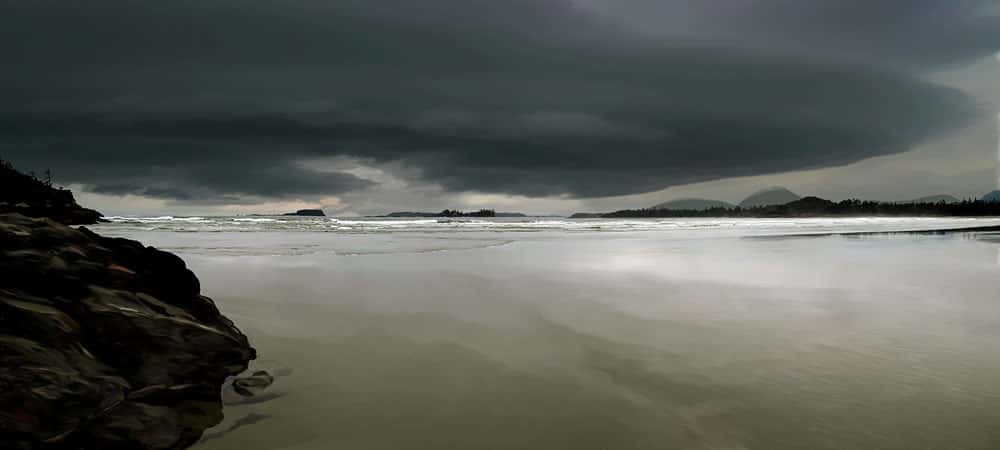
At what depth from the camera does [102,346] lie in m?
3.42

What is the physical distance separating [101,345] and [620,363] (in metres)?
4.20

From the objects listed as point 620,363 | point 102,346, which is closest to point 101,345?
point 102,346

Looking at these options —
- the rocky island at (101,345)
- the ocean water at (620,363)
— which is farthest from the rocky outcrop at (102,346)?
the ocean water at (620,363)

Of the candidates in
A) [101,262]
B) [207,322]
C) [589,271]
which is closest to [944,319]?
[589,271]

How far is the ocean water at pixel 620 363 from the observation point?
3242mm

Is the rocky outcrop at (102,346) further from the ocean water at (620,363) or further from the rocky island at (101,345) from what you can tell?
the ocean water at (620,363)

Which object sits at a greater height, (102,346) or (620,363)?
(102,346)

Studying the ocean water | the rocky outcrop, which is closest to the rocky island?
the rocky outcrop

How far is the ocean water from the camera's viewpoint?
3242mm

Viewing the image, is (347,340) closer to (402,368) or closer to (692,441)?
(402,368)

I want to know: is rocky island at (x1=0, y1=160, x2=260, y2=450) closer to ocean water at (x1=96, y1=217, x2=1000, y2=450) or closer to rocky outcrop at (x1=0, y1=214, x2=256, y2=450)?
rocky outcrop at (x1=0, y1=214, x2=256, y2=450)

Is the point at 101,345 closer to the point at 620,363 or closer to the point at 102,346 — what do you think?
the point at 102,346

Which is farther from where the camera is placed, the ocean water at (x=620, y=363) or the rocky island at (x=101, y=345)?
the ocean water at (x=620, y=363)

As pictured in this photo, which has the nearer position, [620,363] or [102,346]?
[102,346]
